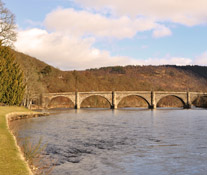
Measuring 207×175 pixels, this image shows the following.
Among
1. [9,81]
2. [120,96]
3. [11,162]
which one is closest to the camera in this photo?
[11,162]

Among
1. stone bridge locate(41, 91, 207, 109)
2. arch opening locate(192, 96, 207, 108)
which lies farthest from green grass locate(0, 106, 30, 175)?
arch opening locate(192, 96, 207, 108)

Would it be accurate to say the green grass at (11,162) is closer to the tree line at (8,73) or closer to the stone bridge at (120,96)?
the tree line at (8,73)

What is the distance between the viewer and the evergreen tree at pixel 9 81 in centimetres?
4444

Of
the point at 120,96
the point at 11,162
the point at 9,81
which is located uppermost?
the point at 9,81

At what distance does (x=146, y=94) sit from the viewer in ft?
354

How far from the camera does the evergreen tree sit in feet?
146

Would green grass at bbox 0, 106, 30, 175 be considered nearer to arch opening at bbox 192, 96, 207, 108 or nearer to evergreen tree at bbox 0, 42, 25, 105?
evergreen tree at bbox 0, 42, 25, 105

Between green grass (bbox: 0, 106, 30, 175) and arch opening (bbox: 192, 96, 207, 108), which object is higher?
arch opening (bbox: 192, 96, 207, 108)

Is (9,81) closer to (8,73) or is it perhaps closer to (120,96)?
(8,73)

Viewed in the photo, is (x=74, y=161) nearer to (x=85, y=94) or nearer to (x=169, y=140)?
(x=169, y=140)

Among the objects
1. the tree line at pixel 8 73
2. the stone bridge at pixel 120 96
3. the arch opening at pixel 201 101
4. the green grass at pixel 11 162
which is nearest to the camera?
the green grass at pixel 11 162

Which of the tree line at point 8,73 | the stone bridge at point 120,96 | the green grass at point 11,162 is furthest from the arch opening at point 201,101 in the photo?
the green grass at point 11,162

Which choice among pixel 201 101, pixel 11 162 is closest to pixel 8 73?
pixel 11 162

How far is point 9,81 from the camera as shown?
151ft
